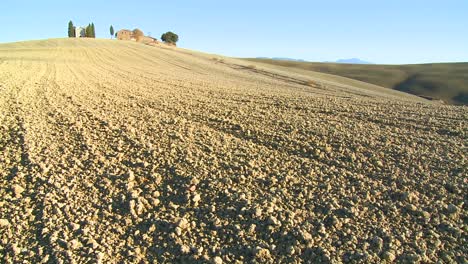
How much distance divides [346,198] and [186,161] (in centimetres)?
228

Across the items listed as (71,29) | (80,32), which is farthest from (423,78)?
(71,29)

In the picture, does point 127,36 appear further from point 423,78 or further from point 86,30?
point 423,78

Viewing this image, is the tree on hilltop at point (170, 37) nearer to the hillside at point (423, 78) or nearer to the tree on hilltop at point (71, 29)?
the tree on hilltop at point (71, 29)

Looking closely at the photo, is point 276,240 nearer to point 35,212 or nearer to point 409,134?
point 35,212

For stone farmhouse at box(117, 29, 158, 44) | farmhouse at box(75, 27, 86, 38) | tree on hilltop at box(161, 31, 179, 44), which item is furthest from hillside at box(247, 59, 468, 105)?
farmhouse at box(75, 27, 86, 38)

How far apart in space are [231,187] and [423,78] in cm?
6434

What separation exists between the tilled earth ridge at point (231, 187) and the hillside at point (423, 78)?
4346 centimetres

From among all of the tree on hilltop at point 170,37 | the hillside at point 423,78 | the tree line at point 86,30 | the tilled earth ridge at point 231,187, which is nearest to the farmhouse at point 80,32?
the tree line at point 86,30

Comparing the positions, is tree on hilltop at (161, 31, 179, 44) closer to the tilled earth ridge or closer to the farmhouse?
the farmhouse

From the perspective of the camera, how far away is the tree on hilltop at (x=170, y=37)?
91938 mm

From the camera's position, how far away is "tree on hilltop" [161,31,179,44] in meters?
91.9

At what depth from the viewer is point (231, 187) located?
15.6 feet

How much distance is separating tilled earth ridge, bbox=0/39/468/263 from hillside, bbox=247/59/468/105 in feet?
143

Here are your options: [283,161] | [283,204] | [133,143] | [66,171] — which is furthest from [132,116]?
[283,204]
